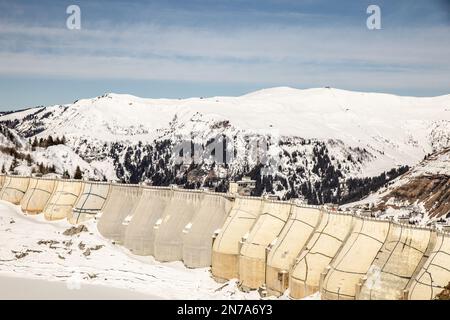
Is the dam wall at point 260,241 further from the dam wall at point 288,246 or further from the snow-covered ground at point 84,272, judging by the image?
the snow-covered ground at point 84,272

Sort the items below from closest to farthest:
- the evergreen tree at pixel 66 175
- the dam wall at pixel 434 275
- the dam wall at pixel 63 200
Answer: the dam wall at pixel 434 275 → the dam wall at pixel 63 200 → the evergreen tree at pixel 66 175

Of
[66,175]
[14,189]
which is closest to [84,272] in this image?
[14,189]

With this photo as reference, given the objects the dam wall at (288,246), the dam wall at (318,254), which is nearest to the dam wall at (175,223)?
the dam wall at (288,246)

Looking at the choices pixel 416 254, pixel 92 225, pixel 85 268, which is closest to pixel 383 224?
pixel 416 254

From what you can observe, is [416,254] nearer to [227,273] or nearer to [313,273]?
[313,273]

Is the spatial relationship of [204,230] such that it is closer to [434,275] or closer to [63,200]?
[63,200]

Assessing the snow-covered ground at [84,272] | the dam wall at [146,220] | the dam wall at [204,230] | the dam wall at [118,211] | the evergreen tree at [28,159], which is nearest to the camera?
the snow-covered ground at [84,272]

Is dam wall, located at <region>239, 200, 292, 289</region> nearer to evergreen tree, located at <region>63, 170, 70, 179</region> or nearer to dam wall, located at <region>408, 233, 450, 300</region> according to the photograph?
dam wall, located at <region>408, 233, 450, 300</region>
